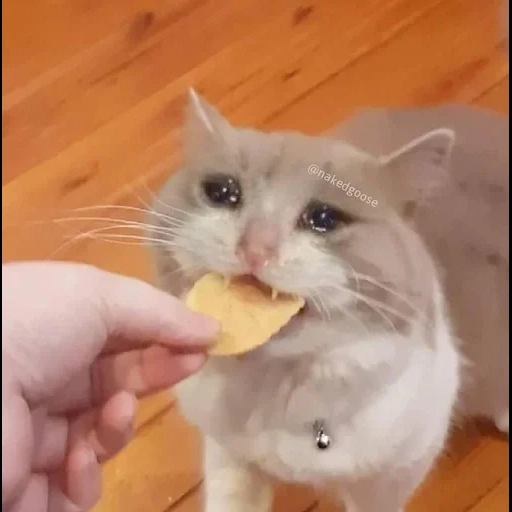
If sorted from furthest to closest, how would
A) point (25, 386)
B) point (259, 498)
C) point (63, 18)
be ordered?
point (63, 18) → point (259, 498) → point (25, 386)

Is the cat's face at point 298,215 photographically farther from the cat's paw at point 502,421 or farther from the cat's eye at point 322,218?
the cat's paw at point 502,421

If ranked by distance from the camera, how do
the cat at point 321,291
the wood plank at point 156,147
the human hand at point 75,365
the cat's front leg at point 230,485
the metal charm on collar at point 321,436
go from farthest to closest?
the wood plank at point 156,147, the cat's front leg at point 230,485, the metal charm on collar at point 321,436, the cat at point 321,291, the human hand at point 75,365

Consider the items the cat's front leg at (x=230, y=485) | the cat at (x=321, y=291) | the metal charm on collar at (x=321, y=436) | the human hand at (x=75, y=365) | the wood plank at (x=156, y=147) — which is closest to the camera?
the human hand at (x=75, y=365)

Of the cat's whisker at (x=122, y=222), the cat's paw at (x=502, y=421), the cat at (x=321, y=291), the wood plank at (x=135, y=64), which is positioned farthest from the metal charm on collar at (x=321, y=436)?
the wood plank at (x=135, y=64)

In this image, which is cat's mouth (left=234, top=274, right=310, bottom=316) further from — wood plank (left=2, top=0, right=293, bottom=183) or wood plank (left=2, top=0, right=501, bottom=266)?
wood plank (left=2, top=0, right=293, bottom=183)

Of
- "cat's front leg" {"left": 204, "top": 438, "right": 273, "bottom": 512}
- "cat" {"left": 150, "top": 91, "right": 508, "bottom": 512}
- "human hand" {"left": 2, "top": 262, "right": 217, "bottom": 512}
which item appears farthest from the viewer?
"cat's front leg" {"left": 204, "top": 438, "right": 273, "bottom": 512}

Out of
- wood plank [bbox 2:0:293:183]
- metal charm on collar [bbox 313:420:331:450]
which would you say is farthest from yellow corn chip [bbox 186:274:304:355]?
wood plank [bbox 2:0:293:183]

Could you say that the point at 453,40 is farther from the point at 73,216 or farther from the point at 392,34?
the point at 73,216

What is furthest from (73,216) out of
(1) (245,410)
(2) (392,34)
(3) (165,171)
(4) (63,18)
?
(2) (392,34)
